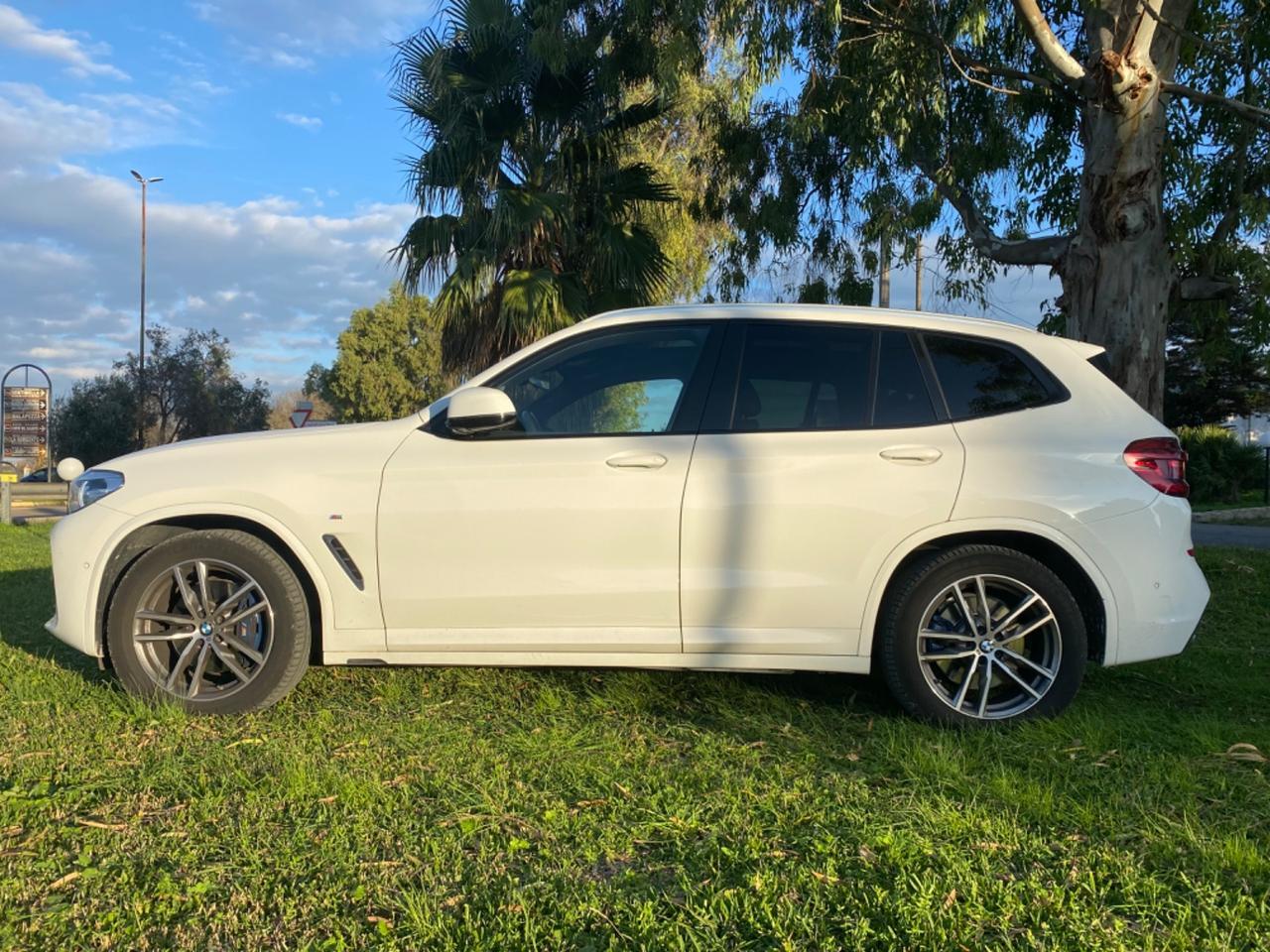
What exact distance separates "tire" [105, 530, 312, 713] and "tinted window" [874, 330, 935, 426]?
2536 mm

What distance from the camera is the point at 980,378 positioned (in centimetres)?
404

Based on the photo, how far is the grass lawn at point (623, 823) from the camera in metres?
2.29

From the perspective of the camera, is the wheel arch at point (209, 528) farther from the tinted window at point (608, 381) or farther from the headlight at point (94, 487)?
the tinted window at point (608, 381)

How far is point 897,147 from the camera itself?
28.4 ft

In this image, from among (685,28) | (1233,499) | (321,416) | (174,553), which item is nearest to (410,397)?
(321,416)

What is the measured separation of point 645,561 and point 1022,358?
5.96 ft

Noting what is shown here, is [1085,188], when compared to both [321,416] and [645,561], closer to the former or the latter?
[645,561]

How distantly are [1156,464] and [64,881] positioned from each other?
395 centimetres

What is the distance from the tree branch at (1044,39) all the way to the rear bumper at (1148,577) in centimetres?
416

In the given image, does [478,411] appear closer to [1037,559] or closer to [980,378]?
[980,378]

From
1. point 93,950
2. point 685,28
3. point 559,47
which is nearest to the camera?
point 93,950

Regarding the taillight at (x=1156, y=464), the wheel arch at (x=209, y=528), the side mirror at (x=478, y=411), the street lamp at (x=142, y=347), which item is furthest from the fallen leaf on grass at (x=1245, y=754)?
the street lamp at (x=142, y=347)

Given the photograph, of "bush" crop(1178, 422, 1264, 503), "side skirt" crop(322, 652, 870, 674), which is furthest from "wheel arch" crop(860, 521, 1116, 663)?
"bush" crop(1178, 422, 1264, 503)

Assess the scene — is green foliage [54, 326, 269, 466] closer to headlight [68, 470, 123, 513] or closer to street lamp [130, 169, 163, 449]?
street lamp [130, 169, 163, 449]
